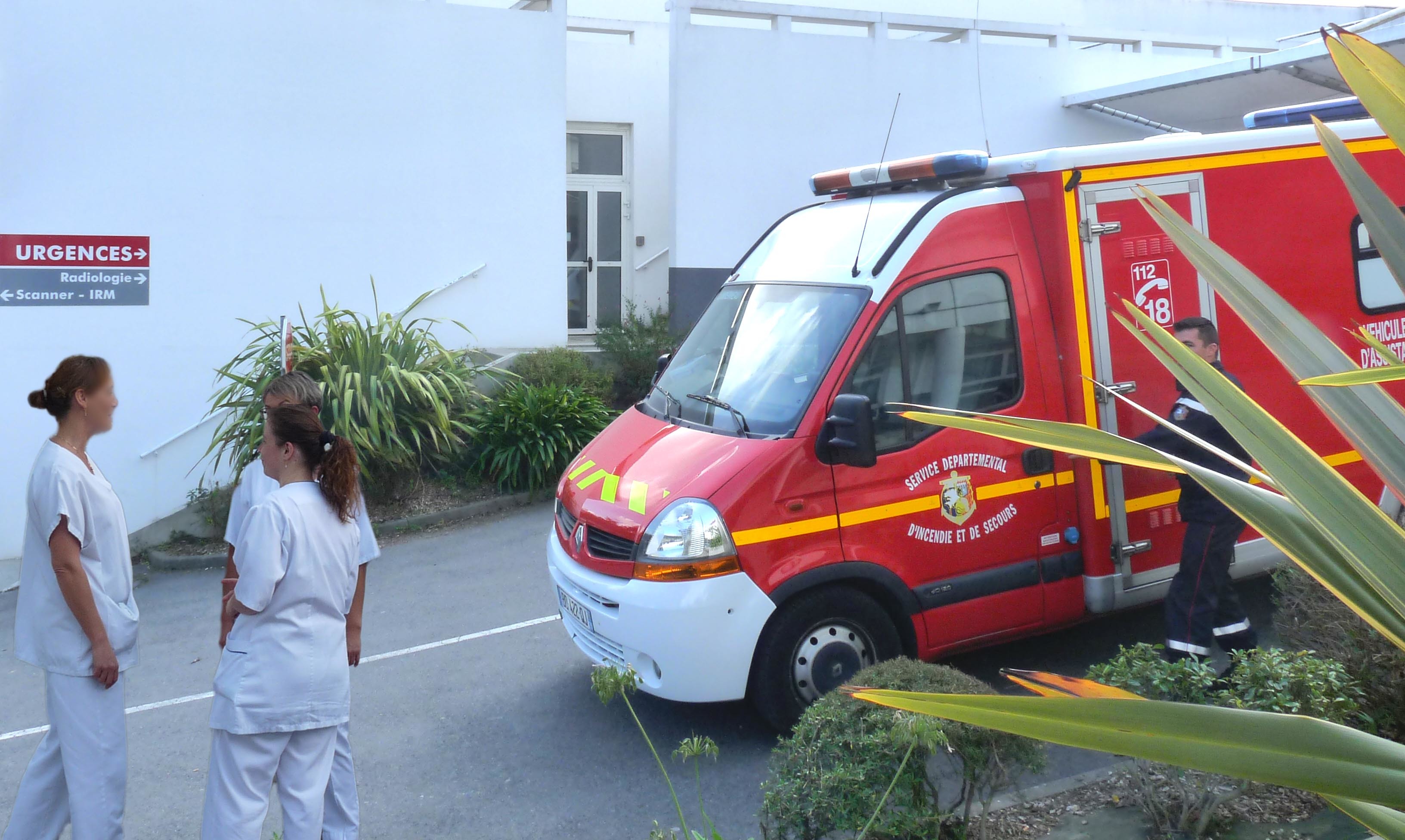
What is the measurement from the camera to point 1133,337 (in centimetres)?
537

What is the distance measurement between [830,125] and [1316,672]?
11.2m

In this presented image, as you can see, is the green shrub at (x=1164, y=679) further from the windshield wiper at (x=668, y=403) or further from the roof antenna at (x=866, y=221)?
the windshield wiper at (x=668, y=403)

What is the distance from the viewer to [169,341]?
36.3 feet

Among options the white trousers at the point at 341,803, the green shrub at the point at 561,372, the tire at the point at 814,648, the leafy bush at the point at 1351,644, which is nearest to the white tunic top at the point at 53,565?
the white trousers at the point at 341,803

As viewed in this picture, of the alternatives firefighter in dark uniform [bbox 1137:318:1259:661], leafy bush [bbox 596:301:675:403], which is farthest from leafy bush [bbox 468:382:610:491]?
firefighter in dark uniform [bbox 1137:318:1259:661]

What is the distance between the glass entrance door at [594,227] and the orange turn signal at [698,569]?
415 inches

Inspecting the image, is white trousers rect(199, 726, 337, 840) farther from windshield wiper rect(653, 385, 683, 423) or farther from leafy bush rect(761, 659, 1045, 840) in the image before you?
windshield wiper rect(653, 385, 683, 423)

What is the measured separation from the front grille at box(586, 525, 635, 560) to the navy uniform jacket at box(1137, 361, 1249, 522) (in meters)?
2.46

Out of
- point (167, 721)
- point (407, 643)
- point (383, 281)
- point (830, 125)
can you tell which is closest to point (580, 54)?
point (830, 125)

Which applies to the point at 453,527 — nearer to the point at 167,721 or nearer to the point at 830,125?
the point at 167,721

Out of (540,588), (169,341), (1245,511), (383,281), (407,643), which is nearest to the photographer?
(1245,511)

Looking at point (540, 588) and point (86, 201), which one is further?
point (86, 201)

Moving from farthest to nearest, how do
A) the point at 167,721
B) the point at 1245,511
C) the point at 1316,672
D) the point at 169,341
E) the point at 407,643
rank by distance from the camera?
the point at 169,341
the point at 407,643
the point at 167,721
the point at 1316,672
the point at 1245,511

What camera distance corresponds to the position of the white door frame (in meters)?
15.1
